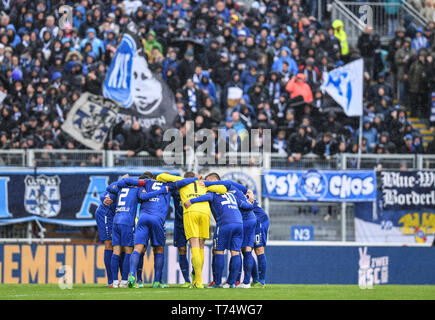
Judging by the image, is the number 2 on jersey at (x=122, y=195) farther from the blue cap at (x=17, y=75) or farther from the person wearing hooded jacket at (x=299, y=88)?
the blue cap at (x=17, y=75)

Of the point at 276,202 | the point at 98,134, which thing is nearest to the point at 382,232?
the point at 276,202

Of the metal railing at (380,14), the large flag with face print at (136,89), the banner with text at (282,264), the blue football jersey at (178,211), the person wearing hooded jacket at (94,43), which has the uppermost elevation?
the metal railing at (380,14)

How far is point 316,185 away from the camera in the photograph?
2239 cm

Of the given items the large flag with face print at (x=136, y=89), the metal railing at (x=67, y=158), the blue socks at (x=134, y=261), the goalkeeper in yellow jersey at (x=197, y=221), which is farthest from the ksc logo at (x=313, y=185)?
the blue socks at (x=134, y=261)

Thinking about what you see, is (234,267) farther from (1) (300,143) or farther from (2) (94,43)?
(2) (94,43)

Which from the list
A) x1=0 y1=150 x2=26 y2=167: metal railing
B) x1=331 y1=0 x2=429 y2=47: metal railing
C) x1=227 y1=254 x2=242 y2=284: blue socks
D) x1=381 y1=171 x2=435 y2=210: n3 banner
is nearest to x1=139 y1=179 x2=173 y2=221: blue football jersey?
x1=227 y1=254 x2=242 y2=284: blue socks

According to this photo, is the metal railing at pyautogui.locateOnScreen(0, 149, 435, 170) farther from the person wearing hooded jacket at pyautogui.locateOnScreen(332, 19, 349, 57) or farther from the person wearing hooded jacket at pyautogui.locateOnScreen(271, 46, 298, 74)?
the person wearing hooded jacket at pyautogui.locateOnScreen(332, 19, 349, 57)

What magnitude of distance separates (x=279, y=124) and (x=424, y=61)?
16.2ft

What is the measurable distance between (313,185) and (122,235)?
284 inches

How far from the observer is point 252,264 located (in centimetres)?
1706

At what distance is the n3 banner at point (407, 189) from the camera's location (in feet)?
74.4

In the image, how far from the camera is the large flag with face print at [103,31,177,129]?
23266mm

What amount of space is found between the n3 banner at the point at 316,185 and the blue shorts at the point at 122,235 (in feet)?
21.1

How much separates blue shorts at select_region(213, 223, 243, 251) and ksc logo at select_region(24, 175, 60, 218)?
706cm
